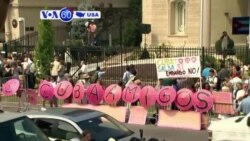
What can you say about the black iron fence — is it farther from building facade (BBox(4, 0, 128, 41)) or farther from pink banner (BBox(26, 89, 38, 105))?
building facade (BBox(4, 0, 128, 41))

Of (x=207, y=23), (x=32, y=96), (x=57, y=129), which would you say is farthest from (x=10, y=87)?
(x=207, y=23)

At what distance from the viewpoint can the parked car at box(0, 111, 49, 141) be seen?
5963mm

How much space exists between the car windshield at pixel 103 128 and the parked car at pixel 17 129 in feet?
7.47

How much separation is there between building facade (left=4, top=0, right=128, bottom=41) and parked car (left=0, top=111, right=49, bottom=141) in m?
38.8

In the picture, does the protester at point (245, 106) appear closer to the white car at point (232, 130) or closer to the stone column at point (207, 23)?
the white car at point (232, 130)

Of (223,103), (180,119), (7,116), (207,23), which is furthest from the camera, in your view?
(207,23)

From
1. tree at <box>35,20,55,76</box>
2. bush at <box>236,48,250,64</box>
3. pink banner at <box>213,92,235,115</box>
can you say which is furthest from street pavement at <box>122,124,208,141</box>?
tree at <box>35,20,55,76</box>

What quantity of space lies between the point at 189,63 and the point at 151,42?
20.8m

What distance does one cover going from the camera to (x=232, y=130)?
10664 millimetres

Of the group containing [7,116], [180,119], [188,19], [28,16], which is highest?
[28,16]

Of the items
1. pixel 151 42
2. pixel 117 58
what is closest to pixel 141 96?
pixel 117 58

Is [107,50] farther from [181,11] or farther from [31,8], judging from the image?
[31,8]

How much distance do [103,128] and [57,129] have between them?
2.67 feet

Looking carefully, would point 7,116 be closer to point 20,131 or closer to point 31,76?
point 20,131
